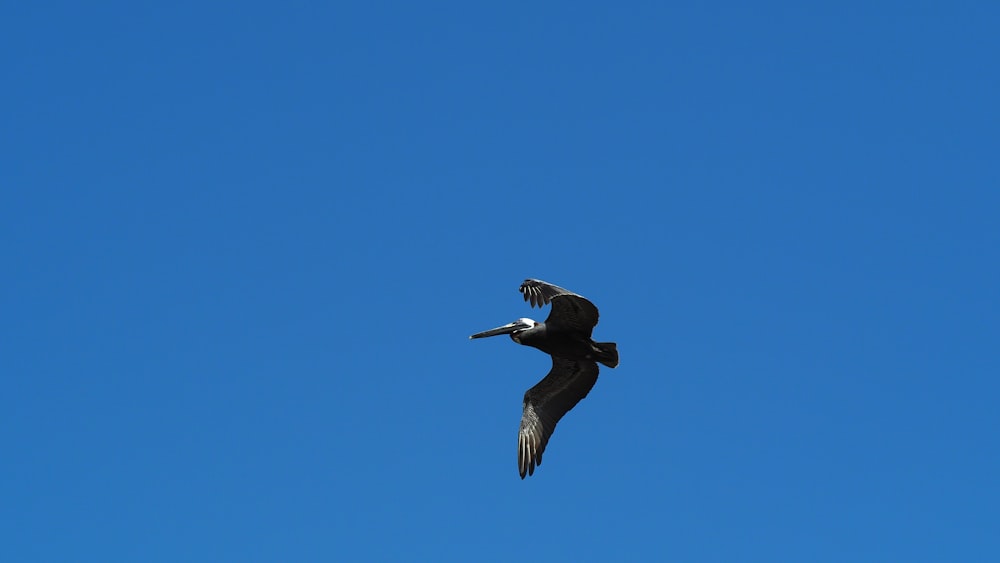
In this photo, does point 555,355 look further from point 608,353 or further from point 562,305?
point 562,305

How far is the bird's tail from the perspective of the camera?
22.9 metres

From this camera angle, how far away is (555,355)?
2398 centimetres

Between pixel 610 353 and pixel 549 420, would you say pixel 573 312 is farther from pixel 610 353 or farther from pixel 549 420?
pixel 549 420

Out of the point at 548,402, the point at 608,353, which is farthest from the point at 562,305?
the point at 548,402

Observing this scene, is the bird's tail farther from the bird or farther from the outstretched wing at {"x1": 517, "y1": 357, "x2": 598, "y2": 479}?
the outstretched wing at {"x1": 517, "y1": 357, "x2": 598, "y2": 479}

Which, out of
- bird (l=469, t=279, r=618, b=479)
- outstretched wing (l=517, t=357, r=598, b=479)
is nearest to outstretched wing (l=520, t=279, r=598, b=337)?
bird (l=469, t=279, r=618, b=479)

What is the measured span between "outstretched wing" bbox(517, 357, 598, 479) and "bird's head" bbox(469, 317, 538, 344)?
110 centimetres

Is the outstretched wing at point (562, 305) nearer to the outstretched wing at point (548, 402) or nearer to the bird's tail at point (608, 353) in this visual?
the bird's tail at point (608, 353)

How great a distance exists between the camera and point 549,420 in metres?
24.6

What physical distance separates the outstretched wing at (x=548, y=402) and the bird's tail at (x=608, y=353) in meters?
0.74

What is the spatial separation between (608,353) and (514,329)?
233 cm

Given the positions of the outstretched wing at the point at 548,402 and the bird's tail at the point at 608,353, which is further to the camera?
the outstretched wing at the point at 548,402

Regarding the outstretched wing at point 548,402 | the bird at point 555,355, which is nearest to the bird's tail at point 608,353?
the bird at point 555,355

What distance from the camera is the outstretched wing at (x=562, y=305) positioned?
21.7 meters
